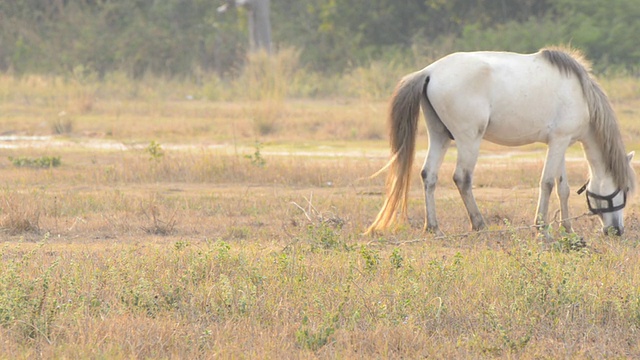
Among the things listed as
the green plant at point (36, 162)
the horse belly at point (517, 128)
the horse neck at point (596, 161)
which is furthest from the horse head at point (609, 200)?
the green plant at point (36, 162)

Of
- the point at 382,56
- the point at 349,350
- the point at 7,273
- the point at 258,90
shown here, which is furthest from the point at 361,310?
the point at 382,56

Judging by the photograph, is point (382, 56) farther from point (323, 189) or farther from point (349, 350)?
point (349, 350)

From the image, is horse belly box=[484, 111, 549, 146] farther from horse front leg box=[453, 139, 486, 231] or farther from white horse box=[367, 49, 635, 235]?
horse front leg box=[453, 139, 486, 231]

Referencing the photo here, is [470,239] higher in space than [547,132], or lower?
lower

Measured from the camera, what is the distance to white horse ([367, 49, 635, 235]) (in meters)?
7.89

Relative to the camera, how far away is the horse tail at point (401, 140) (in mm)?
7898

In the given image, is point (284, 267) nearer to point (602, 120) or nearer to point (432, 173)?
point (432, 173)

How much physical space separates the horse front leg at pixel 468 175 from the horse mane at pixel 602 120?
0.90 metres

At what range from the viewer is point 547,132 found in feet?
26.3

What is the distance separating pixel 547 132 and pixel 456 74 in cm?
88

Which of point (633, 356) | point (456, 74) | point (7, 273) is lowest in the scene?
point (633, 356)

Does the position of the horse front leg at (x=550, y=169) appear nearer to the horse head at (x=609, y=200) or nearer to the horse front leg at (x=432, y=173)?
the horse head at (x=609, y=200)

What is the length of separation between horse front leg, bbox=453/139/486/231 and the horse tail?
15.5 inches

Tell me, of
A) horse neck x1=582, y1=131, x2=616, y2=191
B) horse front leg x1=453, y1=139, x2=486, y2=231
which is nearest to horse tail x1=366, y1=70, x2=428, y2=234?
horse front leg x1=453, y1=139, x2=486, y2=231
